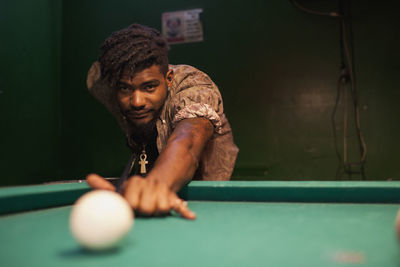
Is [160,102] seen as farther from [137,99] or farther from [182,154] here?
[182,154]

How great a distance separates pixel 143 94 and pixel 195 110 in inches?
17.2

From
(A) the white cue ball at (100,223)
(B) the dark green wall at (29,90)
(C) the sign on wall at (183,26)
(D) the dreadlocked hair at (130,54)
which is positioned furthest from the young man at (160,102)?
(C) the sign on wall at (183,26)

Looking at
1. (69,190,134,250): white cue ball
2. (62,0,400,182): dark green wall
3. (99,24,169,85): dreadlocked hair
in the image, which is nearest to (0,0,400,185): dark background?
(62,0,400,182): dark green wall

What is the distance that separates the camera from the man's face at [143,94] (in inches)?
83.4

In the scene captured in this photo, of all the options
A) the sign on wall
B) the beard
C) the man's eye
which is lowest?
the beard

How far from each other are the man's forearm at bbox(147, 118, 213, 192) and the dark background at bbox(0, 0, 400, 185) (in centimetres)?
214

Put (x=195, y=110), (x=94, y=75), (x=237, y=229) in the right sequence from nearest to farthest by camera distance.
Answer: (x=237, y=229) < (x=195, y=110) < (x=94, y=75)

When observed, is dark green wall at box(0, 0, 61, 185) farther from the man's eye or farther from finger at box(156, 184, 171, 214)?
finger at box(156, 184, 171, 214)

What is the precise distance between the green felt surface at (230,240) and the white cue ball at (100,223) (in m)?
0.03

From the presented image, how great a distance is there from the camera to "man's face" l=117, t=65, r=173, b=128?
2117 mm

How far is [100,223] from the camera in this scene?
65cm

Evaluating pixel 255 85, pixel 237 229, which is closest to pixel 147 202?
pixel 237 229

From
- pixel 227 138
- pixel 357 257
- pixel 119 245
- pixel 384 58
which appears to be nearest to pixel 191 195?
pixel 119 245

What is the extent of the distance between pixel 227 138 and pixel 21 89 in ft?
8.04
